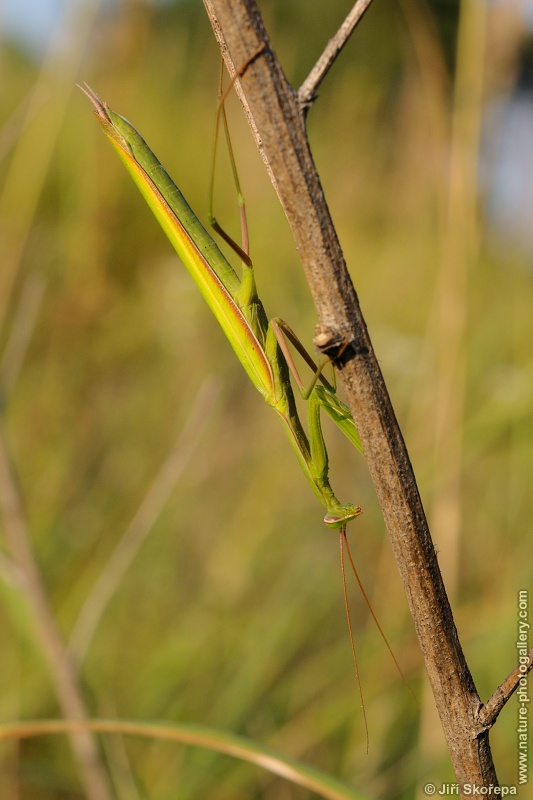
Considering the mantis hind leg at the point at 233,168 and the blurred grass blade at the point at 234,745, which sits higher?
the mantis hind leg at the point at 233,168

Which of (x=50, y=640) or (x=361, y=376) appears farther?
(x=50, y=640)

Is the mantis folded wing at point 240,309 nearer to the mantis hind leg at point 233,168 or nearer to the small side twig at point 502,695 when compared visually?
the mantis hind leg at point 233,168

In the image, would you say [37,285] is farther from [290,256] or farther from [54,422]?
[290,256]

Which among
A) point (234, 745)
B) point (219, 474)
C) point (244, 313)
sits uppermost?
point (244, 313)

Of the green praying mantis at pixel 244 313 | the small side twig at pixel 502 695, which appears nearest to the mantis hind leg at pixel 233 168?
the green praying mantis at pixel 244 313

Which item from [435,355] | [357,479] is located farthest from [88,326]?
[435,355]

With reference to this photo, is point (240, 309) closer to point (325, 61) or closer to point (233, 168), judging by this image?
point (233, 168)

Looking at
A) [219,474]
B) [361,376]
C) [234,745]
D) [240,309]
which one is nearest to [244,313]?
[240,309]
